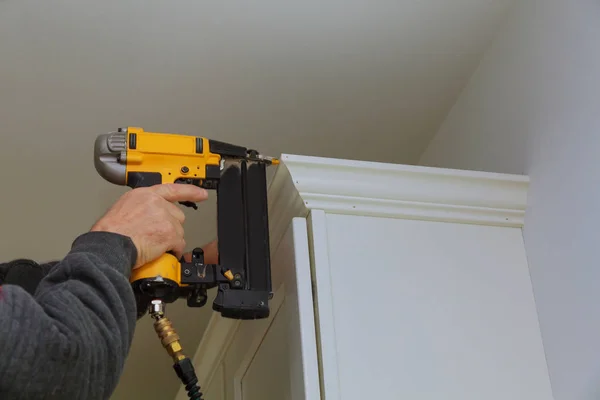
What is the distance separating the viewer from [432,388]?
1.14 meters

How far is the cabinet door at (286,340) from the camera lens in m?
1.12

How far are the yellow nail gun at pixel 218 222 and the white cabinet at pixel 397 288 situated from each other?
0.07 m

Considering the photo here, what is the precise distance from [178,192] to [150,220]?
82 millimetres

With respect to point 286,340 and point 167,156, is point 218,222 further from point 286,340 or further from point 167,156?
point 286,340

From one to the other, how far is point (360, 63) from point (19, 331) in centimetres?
96

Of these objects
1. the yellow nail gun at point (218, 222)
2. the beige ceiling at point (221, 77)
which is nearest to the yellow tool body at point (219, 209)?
the yellow nail gun at point (218, 222)

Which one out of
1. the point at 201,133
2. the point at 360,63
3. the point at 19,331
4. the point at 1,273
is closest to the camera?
the point at 19,331

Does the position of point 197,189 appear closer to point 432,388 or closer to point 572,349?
point 432,388

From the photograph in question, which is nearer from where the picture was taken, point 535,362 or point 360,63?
point 535,362

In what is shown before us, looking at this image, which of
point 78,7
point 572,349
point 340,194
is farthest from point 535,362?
point 78,7

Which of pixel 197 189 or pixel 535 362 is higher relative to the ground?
pixel 197 189

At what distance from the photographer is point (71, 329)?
2.77ft

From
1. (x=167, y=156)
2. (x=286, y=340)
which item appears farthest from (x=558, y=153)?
(x=167, y=156)

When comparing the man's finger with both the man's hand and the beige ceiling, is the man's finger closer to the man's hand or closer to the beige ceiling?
the man's hand
